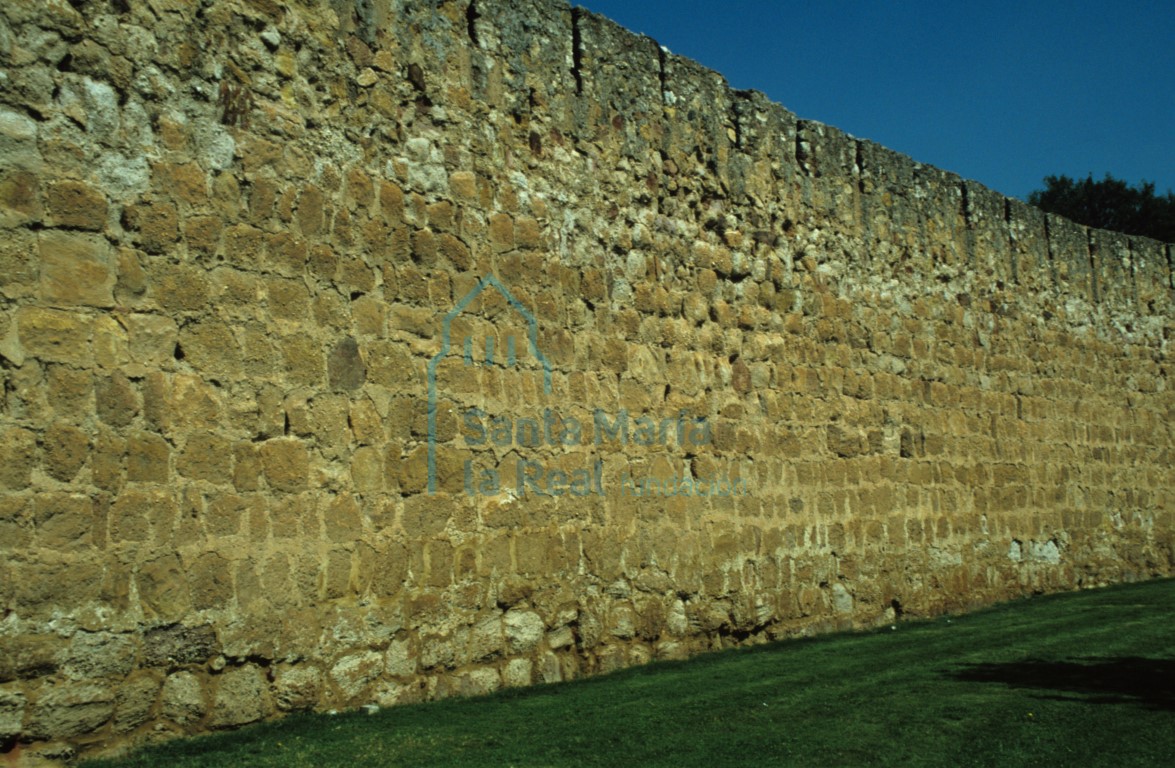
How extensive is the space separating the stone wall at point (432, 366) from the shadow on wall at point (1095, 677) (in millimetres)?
1987

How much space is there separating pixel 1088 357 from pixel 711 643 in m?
7.63

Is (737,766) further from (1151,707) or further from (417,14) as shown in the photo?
(417,14)

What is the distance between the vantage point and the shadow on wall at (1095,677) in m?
6.93

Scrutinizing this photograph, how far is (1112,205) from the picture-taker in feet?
129

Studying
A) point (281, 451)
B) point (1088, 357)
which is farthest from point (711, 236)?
point (1088, 357)

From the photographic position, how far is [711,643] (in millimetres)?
8914

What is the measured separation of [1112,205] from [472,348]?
36.8 meters

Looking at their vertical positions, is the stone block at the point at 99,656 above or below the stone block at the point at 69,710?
above

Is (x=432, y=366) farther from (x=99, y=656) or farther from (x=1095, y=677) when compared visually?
(x=1095, y=677)

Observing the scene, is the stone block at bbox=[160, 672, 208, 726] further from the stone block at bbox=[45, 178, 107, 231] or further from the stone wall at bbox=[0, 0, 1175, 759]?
the stone block at bbox=[45, 178, 107, 231]

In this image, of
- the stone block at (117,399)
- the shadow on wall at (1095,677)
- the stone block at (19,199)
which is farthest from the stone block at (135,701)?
the shadow on wall at (1095,677)

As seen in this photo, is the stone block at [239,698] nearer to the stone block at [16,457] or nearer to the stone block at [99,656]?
the stone block at [99,656]

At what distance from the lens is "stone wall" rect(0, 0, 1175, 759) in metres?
5.41

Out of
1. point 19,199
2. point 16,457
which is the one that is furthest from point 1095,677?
point 19,199
